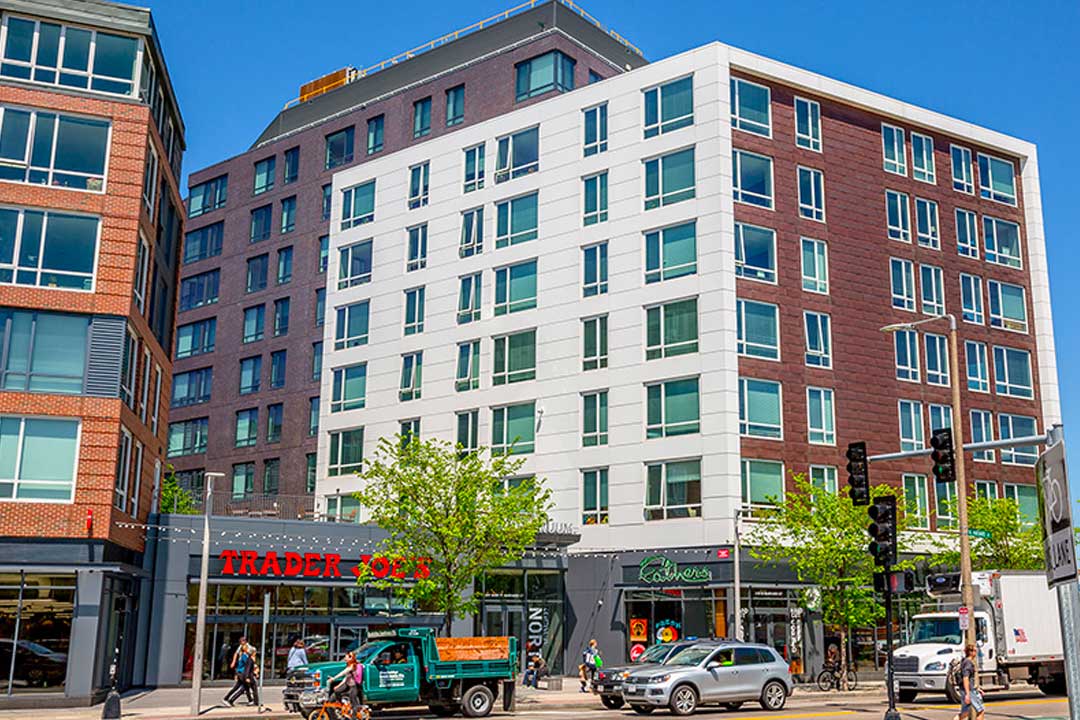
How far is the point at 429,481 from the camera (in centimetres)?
3616

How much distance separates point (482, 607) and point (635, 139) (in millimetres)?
21217

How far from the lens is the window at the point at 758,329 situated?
44125 mm

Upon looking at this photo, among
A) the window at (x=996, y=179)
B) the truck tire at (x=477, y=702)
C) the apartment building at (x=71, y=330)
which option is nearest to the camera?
the truck tire at (x=477, y=702)

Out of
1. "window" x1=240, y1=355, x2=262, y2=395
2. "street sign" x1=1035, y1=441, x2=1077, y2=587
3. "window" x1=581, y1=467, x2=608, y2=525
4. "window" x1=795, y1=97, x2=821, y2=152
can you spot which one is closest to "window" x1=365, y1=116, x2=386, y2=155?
"window" x1=240, y1=355, x2=262, y2=395

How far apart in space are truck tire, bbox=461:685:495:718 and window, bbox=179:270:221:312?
47953mm

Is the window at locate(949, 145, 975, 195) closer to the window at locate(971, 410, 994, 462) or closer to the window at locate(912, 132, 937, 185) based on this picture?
the window at locate(912, 132, 937, 185)

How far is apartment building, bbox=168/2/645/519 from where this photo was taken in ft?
191

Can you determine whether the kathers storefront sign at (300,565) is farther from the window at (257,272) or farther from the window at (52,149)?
the window at (257,272)

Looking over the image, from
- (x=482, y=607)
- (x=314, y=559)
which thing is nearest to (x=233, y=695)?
(x=314, y=559)

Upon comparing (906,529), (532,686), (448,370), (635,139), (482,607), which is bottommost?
(532,686)

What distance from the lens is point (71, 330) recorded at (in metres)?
32.1

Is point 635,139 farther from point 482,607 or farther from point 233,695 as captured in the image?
point 233,695

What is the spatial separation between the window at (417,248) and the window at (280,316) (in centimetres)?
1274

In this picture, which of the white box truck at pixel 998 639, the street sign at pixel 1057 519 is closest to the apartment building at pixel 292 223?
the white box truck at pixel 998 639
